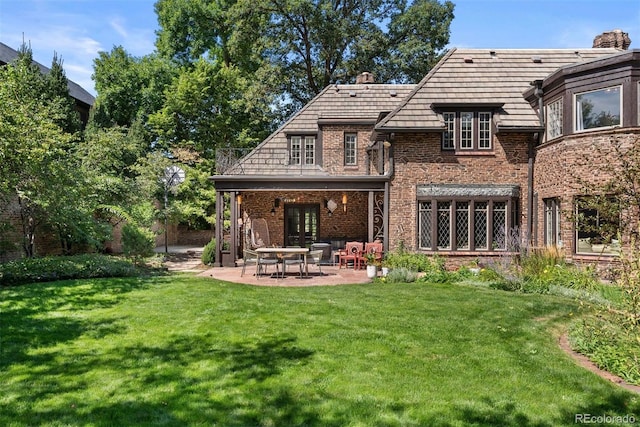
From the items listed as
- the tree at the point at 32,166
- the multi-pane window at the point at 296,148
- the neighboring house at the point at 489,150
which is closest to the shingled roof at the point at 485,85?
the neighboring house at the point at 489,150

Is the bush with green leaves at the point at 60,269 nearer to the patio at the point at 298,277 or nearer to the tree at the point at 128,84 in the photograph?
the patio at the point at 298,277

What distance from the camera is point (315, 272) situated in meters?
13.8

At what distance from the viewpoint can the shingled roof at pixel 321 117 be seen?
59.8 feet

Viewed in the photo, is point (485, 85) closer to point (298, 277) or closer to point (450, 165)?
point (450, 165)

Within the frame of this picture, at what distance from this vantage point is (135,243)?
1410 cm

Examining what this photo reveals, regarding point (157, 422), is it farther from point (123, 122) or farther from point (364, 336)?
point (123, 122)

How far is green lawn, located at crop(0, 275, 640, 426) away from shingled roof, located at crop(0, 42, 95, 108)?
22388 millimetres

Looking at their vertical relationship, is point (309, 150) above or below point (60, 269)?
above

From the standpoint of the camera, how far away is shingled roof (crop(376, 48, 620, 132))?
46.8ft

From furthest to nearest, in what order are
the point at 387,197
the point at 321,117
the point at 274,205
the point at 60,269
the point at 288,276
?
the point at 274,205
the point at 321,117
the point at 387,197
the point at 288,276
the point at 60,269

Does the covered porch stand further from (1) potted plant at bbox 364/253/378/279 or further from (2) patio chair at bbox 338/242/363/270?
(1) potted plant at bbox 364/253/378/279

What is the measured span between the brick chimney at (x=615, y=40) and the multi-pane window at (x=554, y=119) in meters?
5.72

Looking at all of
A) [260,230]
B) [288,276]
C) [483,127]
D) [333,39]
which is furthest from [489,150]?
[333,39]

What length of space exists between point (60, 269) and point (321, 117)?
11.7 metres
